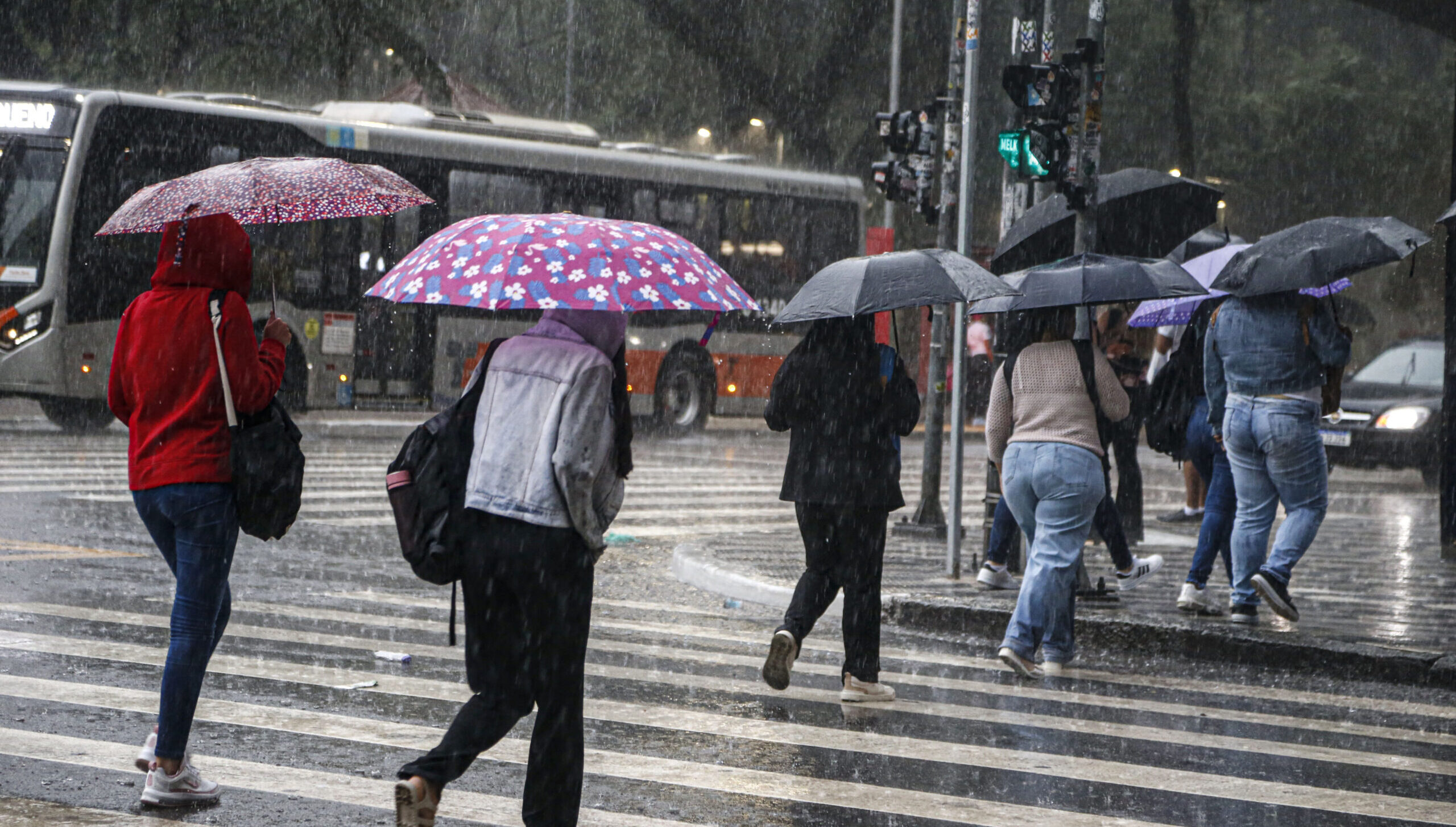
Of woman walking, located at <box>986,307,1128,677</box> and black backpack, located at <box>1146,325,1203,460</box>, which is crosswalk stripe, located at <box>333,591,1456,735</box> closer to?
woman walking, located at <box>986,307,1128,677</box>

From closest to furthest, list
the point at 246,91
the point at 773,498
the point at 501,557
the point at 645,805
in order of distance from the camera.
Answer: the point at 501,557 < the point at 645,805 < the point at 773,498 < the point at 246,91

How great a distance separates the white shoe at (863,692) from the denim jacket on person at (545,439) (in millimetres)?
2850

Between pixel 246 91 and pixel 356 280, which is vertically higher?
pixel 246 91

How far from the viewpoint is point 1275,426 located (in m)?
8.57

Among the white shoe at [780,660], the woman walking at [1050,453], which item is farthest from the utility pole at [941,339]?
the white shoe at [780,660]

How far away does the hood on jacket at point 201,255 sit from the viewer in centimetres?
506

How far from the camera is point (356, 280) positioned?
2145cm

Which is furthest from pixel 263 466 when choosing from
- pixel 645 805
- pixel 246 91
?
pixel 246 91

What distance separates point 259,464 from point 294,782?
109 centimetres

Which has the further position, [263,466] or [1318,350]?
[1318,350]

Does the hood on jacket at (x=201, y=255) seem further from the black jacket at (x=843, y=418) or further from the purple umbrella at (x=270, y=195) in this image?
the black jacket at (x=843, y=418)

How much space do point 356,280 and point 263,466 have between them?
16843mm

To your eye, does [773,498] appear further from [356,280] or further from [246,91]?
[246,91]

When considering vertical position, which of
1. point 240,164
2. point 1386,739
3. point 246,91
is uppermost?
point 246,91
